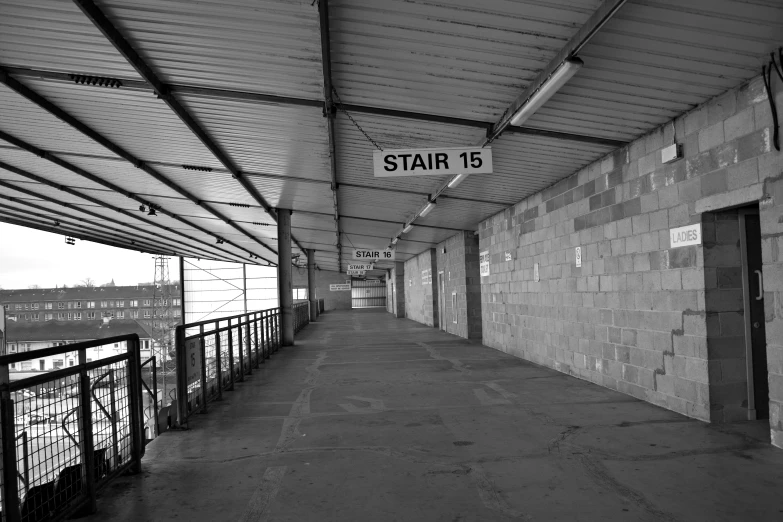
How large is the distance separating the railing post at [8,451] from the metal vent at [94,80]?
419 centimetres

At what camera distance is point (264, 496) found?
13.3 feet

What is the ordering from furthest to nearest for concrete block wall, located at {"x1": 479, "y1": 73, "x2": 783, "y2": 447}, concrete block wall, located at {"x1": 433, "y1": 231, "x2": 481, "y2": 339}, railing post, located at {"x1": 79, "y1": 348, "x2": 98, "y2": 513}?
concrete block wall, located at {"x1": 433, "y1": 231, "x2": 481, "y2": 339}
concrete block wall, located at {"x1": 479, "y1": 73, "x2": 783, "y2": 447}
railing post, located at {"x1": 79, "y1": 348, "x2": 98, "y2": 513}

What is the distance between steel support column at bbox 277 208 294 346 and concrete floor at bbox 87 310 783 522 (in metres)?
7.77

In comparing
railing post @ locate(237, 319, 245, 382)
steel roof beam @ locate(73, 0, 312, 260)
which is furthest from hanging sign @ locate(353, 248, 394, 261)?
railing post @ locate(237, 319, 245, 382)

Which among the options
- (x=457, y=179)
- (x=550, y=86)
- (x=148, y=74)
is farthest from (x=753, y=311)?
(x=148, y=74)

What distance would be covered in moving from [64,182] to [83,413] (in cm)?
1131

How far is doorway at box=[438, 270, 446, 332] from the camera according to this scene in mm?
20234

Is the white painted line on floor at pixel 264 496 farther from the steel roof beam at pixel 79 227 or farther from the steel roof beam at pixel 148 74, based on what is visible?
the steel roof beam at pixel 79 227

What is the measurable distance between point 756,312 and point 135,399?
566 centimetres

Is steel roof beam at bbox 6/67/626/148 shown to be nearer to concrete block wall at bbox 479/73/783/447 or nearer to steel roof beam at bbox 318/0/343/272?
steel roof beam at bbox 318/0/343/272

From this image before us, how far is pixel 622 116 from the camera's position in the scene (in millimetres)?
6242

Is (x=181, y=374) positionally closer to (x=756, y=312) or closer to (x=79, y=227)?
(x=756, y=312)

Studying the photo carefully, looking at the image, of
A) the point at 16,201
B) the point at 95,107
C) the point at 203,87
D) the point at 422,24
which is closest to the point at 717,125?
the point at 422,24

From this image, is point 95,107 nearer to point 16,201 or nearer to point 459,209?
point 459,209
